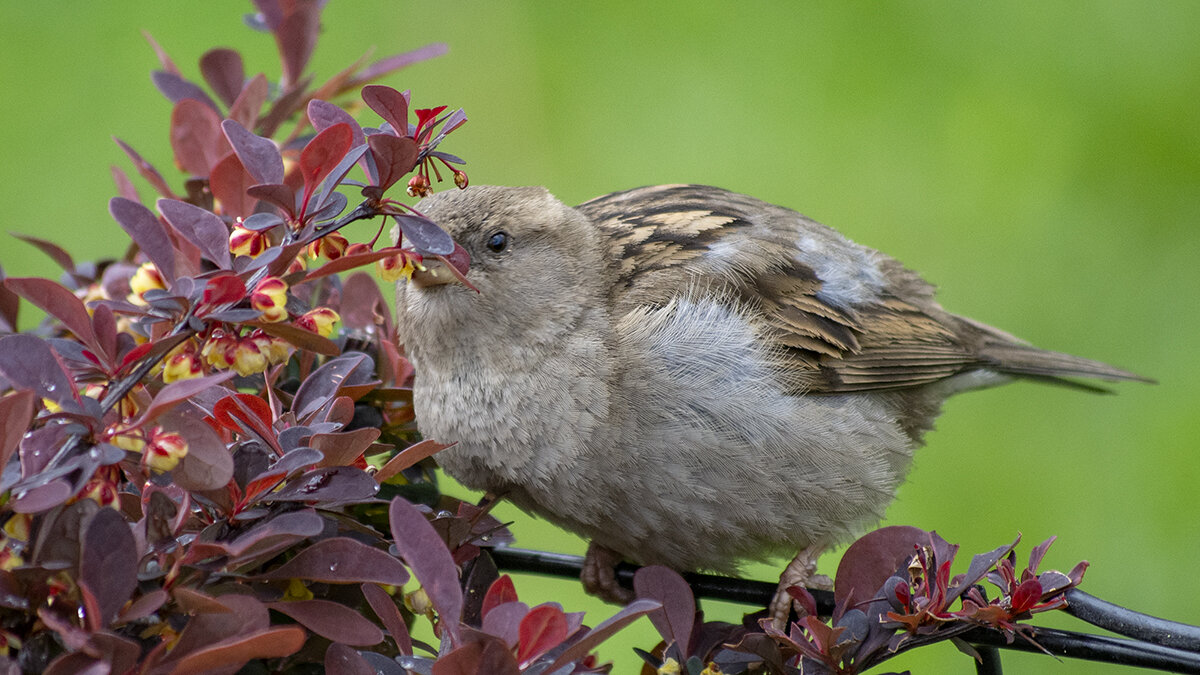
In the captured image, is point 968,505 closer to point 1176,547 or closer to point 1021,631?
point 1176,547

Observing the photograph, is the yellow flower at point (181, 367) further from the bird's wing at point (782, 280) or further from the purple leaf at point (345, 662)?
the bird's wing at point (782, 280)

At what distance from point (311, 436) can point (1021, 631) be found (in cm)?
70

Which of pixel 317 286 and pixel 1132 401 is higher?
pixel 317 286

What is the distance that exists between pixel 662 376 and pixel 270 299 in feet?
3.38

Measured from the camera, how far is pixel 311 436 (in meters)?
1.06

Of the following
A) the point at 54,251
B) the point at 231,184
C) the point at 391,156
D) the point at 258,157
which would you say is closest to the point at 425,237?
the point at 391,156

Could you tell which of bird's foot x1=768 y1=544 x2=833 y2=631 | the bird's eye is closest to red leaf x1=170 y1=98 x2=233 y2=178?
the bird's eye

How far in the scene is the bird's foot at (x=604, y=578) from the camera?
80.9 inches

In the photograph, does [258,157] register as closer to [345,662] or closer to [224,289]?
[224,289]

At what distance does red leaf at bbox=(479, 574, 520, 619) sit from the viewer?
1037 mm

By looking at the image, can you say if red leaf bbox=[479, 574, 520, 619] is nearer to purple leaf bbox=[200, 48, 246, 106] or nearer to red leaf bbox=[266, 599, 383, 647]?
red leaf bbox=[266, 599, 383, 647]

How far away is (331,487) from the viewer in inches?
41.8

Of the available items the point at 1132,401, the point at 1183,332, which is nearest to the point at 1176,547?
the point at 1132,401

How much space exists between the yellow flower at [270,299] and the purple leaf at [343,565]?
0.63 feet
